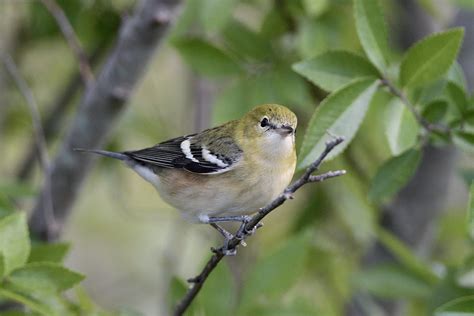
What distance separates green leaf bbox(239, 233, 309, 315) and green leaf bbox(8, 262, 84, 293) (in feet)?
2.23

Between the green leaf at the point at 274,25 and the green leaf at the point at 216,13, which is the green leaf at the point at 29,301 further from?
the green leaf at the point at 274,25

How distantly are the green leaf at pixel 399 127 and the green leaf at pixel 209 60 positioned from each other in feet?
2.79

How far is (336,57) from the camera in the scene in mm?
2254

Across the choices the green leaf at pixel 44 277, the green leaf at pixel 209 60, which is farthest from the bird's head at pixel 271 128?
the green leaf at pixel 44 277

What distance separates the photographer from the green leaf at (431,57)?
2.19 m

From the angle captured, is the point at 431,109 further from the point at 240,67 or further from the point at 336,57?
the point at 240,67

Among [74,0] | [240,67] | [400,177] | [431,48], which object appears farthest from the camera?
[74,0]

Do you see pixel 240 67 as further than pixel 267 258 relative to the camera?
Yes

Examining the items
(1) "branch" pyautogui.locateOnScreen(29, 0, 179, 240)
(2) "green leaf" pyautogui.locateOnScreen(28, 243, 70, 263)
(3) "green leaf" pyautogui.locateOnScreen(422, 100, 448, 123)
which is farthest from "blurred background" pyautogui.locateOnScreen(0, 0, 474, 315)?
(3) "green leaf" pyautogui.locateOnScreen(422, 100, 448, 123)

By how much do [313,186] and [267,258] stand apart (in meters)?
1.30

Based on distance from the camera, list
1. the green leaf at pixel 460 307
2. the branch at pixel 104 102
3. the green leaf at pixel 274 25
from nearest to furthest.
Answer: the green leaf at pixel 460 307, the branch at pixel 104 102, the green leaf at pixel 274 25

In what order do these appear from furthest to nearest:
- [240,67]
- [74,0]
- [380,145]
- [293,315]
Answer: [74,0]
[380,145]
[240,67]
[293,315]

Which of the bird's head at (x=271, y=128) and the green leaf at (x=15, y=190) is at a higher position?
the bird's head at (x=271, y=128)

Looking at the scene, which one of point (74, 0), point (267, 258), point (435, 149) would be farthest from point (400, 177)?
point (74, 0)
